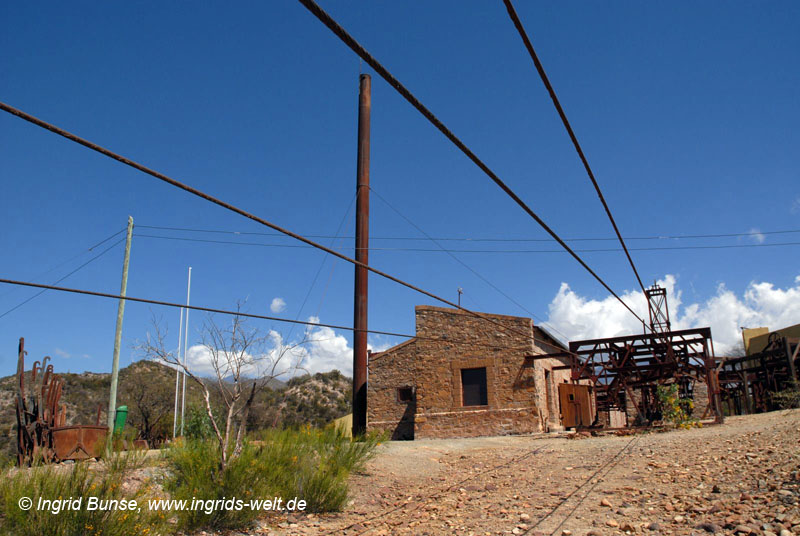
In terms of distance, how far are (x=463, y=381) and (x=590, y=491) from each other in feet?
35.7

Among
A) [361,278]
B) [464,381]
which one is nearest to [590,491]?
[361,278]

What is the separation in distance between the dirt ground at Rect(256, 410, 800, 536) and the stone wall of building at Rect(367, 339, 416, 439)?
663cm

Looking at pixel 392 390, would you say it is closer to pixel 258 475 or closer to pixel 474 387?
pixel 474 387

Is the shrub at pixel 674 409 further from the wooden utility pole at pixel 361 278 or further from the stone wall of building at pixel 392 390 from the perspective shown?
the wooden utility pole at pixel 361 278

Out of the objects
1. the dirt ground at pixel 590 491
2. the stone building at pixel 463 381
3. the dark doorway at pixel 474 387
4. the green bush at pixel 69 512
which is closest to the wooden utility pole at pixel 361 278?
the dirt ground at pixel 590 491

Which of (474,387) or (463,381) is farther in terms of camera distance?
(463,381)

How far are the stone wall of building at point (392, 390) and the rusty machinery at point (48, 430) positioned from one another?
33.6 ft

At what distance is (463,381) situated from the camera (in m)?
20.5

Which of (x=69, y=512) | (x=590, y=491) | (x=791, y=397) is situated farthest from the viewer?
(x=791, y=397)

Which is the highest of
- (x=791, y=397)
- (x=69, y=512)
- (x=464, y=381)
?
(x=464, y=381)

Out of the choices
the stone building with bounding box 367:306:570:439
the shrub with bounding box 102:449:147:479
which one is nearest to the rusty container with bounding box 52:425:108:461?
the shrub with bounding box 102:449:147:479

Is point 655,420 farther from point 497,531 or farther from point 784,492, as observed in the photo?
point 497,531

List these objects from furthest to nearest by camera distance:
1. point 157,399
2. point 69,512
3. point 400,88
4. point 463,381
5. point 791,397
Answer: point 157,399 → point 791,397 → point 463,381 → point 69,512 → point 400,88

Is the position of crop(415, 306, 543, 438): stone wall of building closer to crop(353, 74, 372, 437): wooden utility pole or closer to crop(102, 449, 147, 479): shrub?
crop(353, 74, 372, 437): wooden utility pole
